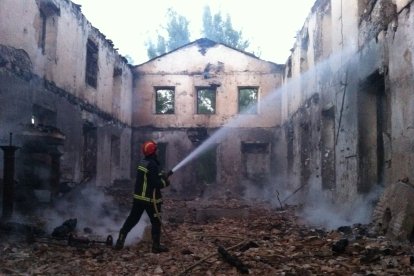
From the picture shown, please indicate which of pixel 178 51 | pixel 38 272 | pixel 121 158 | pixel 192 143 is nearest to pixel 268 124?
pixel 192 143

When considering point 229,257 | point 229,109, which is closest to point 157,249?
point 229,257

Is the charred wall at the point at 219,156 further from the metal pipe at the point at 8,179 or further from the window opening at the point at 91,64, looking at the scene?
the metal pipe at the point at 8,179

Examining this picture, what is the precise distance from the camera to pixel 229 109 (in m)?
20.1

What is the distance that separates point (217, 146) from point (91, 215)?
11.0m

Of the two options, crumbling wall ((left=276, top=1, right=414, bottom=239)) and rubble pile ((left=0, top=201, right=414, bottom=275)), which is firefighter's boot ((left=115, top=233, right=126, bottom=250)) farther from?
crumbling wall ((left=276, top=1, right=414, bottom=239))

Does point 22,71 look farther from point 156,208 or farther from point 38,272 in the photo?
point 38,272

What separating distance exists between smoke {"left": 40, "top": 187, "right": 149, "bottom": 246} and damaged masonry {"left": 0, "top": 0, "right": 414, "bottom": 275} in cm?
6

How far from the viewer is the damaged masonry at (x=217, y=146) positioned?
5645mm

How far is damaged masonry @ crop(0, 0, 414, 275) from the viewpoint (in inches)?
222

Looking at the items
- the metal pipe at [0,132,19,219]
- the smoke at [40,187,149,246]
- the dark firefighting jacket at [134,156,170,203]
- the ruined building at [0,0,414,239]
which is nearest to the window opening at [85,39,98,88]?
the ruined building at [0,0,414,239]

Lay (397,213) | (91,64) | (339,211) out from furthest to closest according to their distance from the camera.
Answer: (91,64) → (339,211) → (397,213)

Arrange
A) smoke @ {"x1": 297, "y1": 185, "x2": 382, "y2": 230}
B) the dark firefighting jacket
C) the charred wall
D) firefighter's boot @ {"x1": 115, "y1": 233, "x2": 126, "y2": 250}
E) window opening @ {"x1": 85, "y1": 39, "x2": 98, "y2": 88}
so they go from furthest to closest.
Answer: the charred wall → window opening @ {"x1": 85, "y1": 39, "x2": 98, "y2": 88} → smoke @ {"x1": 297, "y1": 185, "x2": 382, "y2": 230} → the dark firefighting jacket → firefighter's boot @ {"x1": 115, "y1": 233, "x2": 126, "y2": 250}

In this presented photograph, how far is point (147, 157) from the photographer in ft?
21.6

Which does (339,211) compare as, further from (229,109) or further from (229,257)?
A: (229,109)
